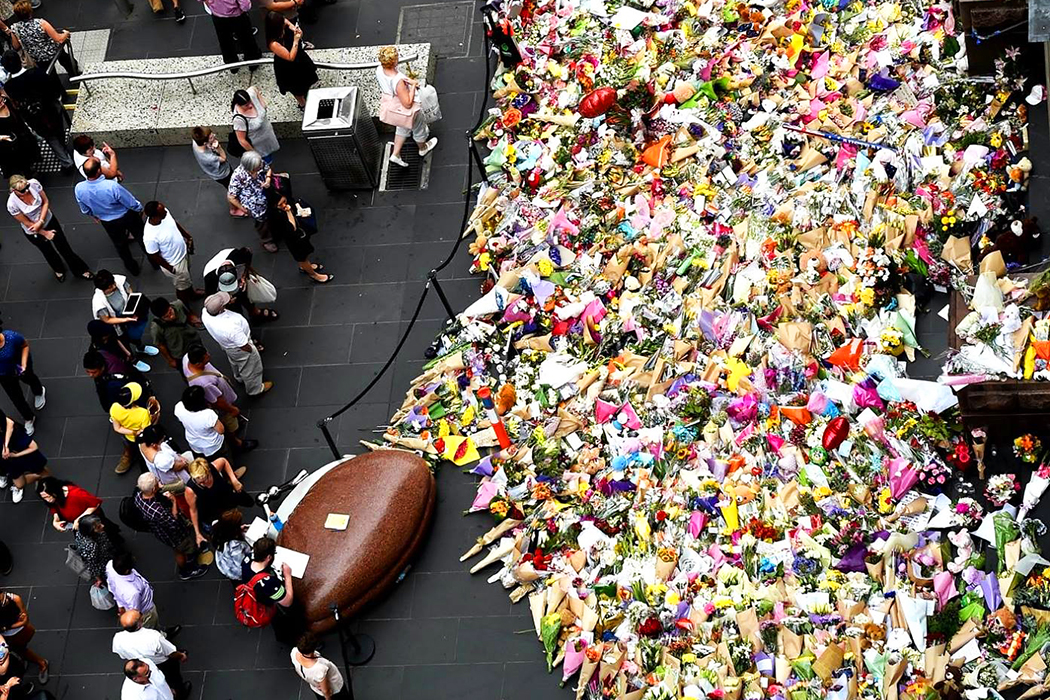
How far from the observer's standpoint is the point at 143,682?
10.3m

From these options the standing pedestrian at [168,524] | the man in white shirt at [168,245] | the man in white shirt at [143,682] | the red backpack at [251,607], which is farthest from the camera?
the man in white shirt at [168,245]

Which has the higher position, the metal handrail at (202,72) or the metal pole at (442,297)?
the metal handrail at (202,72)

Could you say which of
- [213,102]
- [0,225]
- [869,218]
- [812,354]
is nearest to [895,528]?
[812,354]

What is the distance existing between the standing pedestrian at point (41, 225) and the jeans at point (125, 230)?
0.42 meters

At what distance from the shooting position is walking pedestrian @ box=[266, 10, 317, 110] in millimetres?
14297

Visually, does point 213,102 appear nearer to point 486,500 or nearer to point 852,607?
point 486,500

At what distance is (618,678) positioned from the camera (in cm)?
1065

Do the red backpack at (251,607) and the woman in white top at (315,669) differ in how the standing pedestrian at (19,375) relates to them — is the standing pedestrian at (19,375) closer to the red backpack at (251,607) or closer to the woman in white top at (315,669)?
the red backpack at (251,607)

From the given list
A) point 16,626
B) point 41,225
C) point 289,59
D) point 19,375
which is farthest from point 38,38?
point 16,626

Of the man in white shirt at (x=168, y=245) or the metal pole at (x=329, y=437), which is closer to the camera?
the metal pole at (x=329, y=437)

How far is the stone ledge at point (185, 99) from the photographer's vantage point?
49.1 ft

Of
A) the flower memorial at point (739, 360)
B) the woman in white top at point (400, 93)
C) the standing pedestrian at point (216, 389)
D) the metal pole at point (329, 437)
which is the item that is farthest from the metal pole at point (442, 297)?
the standing pedestrian at point (216, 389)

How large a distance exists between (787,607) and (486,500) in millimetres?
2723

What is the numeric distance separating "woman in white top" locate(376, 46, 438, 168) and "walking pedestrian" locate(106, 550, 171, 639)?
5097mm
